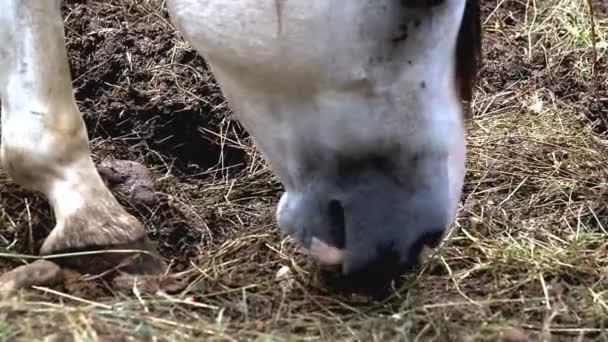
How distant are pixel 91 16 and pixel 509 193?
1.57 meters

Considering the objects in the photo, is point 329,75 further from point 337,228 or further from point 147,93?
point 147,93

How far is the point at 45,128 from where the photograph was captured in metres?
1.96

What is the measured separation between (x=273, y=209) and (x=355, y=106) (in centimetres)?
86

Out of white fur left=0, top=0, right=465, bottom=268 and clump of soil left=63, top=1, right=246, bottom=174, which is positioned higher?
white fur left=0, top=0, right=465, bottom=268

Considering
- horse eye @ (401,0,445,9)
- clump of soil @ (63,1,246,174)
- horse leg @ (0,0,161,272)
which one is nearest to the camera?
horse eye @ (401,0,445,9)

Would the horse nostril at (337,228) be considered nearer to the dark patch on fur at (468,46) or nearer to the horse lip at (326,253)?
the horse lip at (326,253)

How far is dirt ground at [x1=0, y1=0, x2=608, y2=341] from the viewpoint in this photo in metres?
1.66

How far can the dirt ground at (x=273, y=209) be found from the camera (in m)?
1.66

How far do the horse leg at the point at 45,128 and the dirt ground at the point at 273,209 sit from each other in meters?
0.13

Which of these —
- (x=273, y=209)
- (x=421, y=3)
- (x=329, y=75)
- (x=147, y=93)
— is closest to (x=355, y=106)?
(x=329, y=75)

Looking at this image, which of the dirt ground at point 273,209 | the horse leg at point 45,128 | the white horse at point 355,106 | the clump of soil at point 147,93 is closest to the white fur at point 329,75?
the white horse at point 355,106

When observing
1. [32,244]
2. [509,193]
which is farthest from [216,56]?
[509,193]

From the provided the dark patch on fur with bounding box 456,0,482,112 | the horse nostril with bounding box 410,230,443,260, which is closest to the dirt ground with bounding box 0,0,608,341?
the horse nostril with bounding box 410,230,443,260

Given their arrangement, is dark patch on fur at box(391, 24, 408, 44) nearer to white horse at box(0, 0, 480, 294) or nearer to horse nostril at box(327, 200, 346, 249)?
white horse at box(0, 0, 480, 294)
